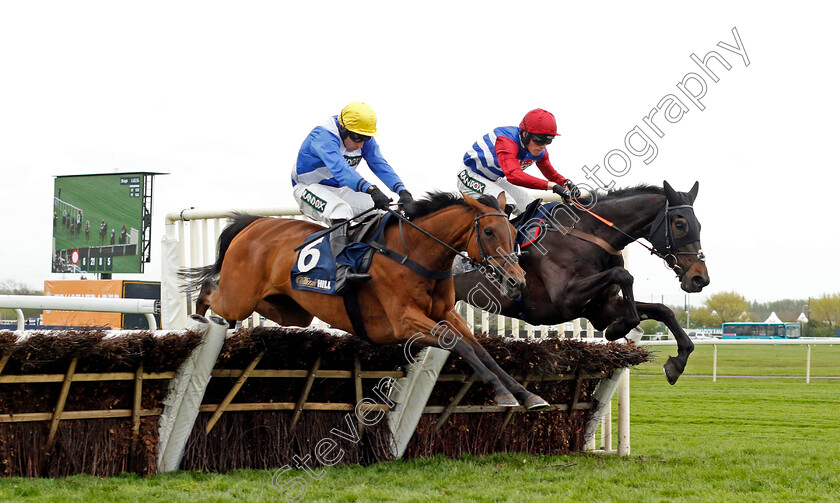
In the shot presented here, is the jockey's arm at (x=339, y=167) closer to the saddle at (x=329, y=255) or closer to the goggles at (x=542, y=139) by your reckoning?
the saddle at (x=329, y=255)

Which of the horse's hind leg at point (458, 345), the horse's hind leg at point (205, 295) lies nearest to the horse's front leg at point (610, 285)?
the horse's hind leg at point (458, 345)

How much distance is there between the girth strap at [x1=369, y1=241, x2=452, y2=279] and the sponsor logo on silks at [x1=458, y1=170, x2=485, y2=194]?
124 centimetres

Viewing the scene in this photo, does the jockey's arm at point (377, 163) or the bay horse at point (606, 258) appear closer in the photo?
the bay horse at point (606, 258)

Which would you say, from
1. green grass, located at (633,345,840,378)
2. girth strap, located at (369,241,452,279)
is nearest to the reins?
girth strap, located at (369,241,452,279)

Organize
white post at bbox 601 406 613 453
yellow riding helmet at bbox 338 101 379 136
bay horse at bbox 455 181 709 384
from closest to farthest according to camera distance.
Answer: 1. bay horse at bbox 455 181 709 384
2. yellow riding helmet at bbox 338 101 379 136
3. white post at bbox 601 406 613 453

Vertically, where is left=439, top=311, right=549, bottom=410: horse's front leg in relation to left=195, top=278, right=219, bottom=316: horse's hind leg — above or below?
below

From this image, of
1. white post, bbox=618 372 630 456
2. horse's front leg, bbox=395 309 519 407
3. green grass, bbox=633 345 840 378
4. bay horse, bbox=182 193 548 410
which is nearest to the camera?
horse's front leg, bbox=395 309 519 407

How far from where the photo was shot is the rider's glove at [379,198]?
16.0 feet

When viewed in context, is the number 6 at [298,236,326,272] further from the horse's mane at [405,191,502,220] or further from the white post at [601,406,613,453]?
the white post at [601,406,613,453]

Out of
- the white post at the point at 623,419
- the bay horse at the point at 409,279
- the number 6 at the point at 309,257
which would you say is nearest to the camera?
the bay horse at the point at 409,279

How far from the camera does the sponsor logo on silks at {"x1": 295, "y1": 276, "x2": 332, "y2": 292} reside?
15.8 ft

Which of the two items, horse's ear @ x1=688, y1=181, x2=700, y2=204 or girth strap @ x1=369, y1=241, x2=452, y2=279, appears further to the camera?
horse's ear @ x1=688, y1=181, x2=700, y2=204

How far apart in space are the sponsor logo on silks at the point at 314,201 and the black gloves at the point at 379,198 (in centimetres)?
54

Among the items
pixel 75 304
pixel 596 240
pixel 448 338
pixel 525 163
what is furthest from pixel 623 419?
pixel 75 304
